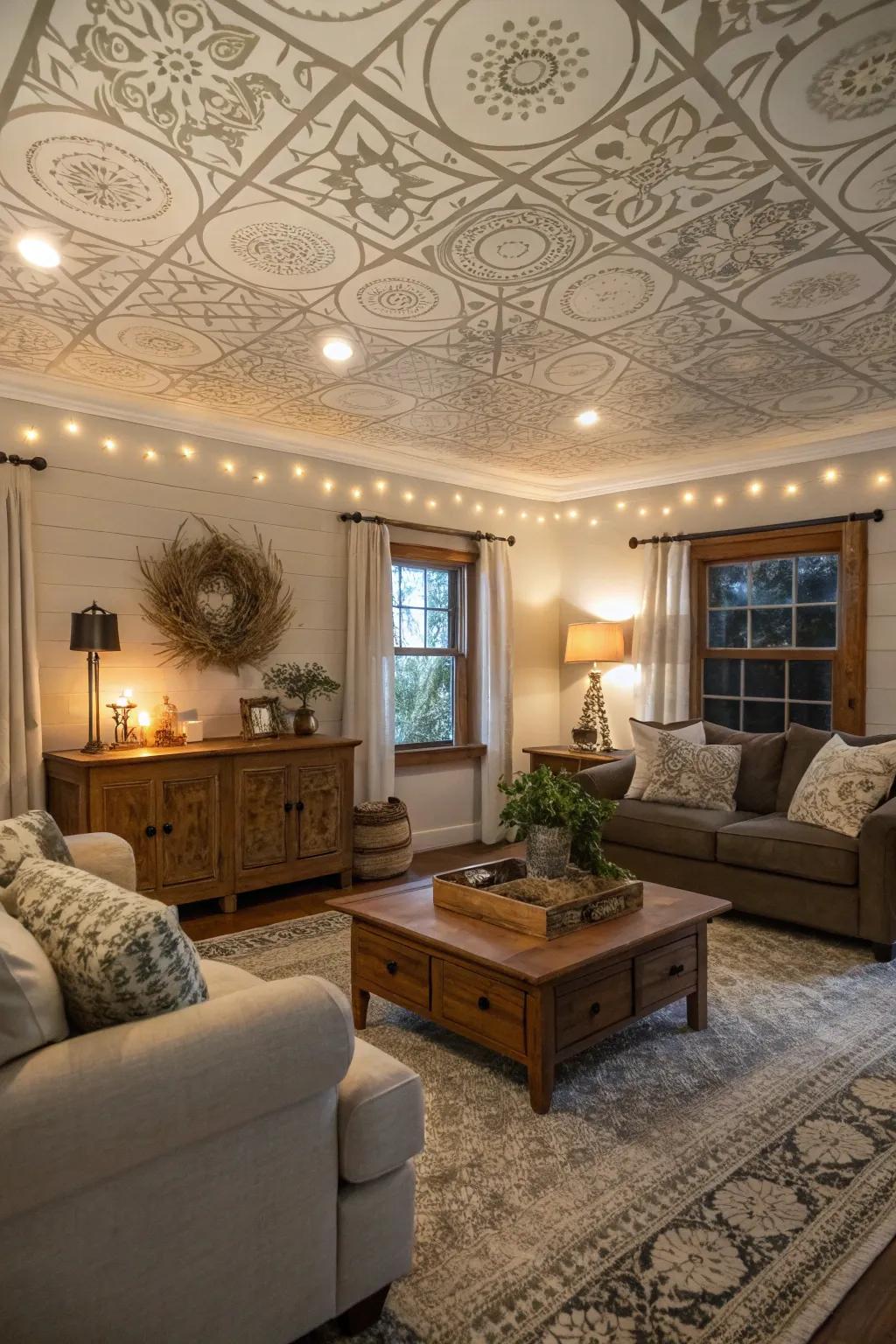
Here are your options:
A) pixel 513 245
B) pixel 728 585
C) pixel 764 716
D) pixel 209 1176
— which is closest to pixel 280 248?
pixel 513 245

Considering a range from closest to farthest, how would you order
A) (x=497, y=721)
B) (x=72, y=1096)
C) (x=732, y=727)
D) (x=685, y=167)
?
(x=72, y=1096), (x=685, y=167), (x=732, y=727), (x=497, y=721)

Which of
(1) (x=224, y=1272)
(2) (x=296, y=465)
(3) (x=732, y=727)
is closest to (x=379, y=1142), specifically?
(1) (x=224, y=1272)

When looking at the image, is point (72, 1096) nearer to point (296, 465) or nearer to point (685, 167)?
point (685, 167)

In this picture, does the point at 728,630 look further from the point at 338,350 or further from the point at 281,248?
the point at 281,248

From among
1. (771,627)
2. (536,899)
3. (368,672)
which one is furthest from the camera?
(771,627)

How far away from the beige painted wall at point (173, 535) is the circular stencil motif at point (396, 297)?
1889 mm

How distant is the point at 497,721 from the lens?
241 inches

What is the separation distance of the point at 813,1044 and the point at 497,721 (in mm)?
3554

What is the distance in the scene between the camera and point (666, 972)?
2787 millimetres

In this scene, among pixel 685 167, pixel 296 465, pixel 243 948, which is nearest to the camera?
pixel 685 167

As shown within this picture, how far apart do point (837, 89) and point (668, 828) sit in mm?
3322

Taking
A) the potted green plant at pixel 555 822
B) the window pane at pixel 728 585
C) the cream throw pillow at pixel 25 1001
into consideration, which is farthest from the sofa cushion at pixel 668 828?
the cream throw pillow at pixel 25 1001

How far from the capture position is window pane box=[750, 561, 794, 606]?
5.34 meters

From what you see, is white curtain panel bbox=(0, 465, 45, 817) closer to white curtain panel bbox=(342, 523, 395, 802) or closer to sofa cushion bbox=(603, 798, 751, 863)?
white curtain panel bbox=(342, 523, 395, 802)
